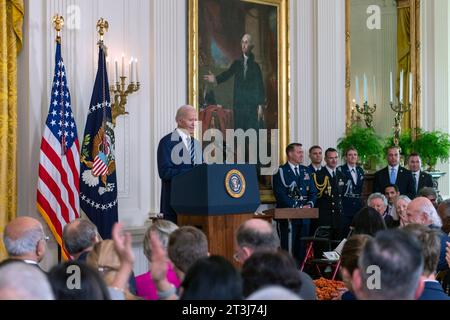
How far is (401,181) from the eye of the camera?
11.3m

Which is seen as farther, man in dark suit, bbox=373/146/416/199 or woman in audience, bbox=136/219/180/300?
man in dark suit, bbox=373/146/416/199

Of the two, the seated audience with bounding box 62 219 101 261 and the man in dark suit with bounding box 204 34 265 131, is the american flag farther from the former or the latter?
the seated audience with bounding box 62 219 101 261

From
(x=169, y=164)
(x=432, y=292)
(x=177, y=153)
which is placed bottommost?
(x=432, y=292)

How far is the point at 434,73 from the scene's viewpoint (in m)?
14.1

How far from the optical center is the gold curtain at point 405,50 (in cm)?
1391

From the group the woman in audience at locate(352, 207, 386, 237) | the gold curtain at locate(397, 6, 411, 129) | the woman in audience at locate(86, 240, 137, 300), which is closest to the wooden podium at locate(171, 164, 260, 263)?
the woman in audience at locate(352, 207, 386, 237)

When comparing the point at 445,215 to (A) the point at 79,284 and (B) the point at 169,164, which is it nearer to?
(B) the point at 169,164

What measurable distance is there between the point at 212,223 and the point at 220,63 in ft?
14.4

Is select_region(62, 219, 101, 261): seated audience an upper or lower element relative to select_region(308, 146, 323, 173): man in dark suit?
lower

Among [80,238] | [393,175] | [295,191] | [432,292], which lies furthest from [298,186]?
[432,292]

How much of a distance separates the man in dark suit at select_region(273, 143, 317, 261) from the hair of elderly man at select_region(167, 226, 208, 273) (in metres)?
6.43

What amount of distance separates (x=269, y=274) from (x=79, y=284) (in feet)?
2.56

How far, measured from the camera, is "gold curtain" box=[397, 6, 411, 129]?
45.6 feet
